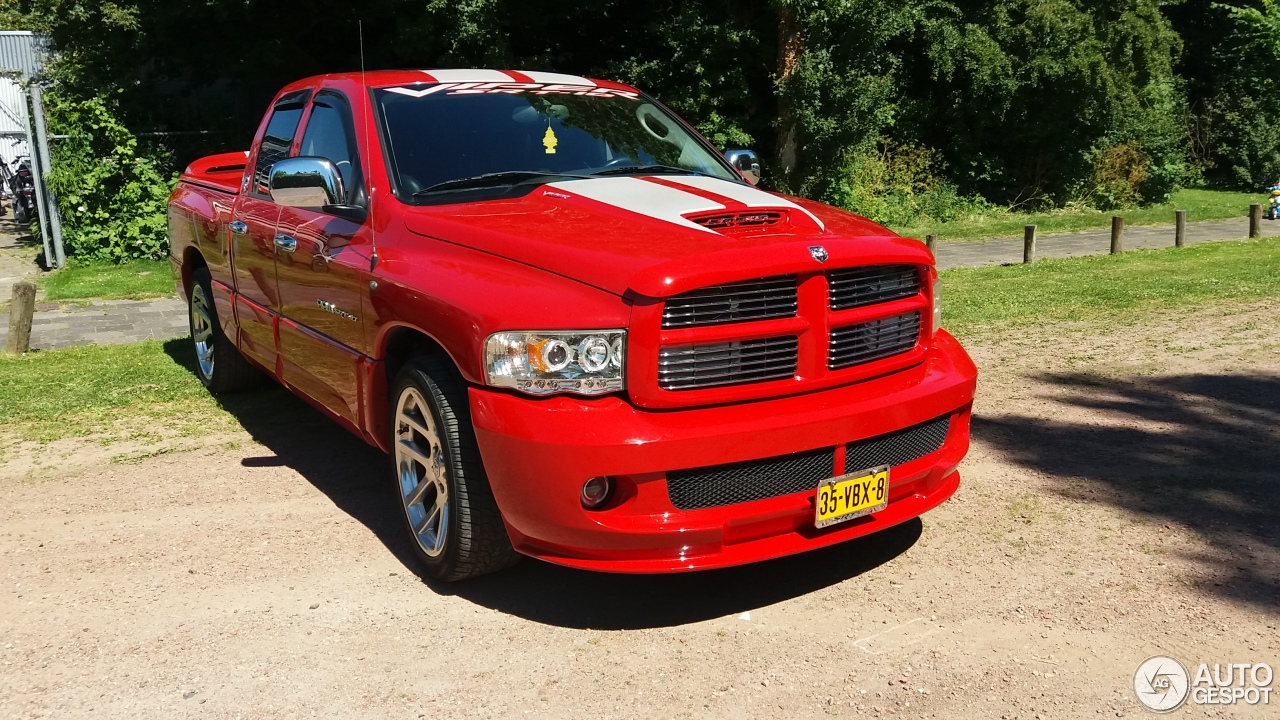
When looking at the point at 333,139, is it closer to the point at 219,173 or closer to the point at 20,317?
the point at 219,173

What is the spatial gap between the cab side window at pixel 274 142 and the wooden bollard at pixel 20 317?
402cm

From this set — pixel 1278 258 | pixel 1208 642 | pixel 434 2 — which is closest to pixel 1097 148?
pixel 1278 258

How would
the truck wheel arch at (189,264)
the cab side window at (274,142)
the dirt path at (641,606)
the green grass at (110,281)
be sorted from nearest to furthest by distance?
the dirt path at (641,606)
the cab side window at (274,142)
the truck wheel arch at (189,264)
the green grass at (110,281)

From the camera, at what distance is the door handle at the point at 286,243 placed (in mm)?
5340

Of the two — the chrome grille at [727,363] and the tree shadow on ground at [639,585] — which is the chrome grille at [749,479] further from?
the tree shadow on ground at [639,585]

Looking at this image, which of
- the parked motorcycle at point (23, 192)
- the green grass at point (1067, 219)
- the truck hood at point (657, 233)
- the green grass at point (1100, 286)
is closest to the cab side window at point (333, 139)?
the truck hood at point (657, 233)

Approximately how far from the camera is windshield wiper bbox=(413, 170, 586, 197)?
476 centimetres

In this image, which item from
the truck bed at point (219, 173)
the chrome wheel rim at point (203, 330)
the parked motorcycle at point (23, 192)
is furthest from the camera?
the parked motorcycle at point (23, 192)

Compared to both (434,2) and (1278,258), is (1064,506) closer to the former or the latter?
(1278,258)

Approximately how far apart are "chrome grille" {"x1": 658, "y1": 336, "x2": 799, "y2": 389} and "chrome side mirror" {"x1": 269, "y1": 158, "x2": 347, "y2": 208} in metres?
1.95

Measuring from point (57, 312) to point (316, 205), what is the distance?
326 inches

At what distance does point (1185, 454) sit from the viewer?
582cm

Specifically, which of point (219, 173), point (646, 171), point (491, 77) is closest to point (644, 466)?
point (646, 171)

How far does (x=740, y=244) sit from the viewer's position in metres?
3.90
